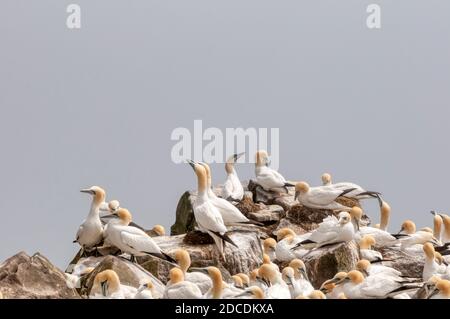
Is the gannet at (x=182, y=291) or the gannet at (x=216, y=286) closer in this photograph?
the gannet at (x=182, y=291)

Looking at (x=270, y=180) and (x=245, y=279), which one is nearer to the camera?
(x=245, y=279)

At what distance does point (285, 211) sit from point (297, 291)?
6100 millimetres

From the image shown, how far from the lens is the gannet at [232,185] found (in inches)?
1097

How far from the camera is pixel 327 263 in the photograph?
2388 centimetres

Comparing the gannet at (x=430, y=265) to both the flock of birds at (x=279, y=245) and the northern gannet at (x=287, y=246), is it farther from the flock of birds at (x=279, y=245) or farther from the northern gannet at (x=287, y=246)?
the northern gannet at (x=287, y=246)

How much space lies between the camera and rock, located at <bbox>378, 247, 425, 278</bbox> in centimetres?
2562

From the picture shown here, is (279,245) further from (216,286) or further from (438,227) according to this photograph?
(438,227)

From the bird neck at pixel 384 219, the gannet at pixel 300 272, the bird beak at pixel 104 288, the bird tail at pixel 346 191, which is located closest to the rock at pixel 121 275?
the bird beak at pixel 104 288

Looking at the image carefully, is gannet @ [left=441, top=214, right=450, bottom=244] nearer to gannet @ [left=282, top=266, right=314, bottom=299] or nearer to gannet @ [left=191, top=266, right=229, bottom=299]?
gannet @ [left=282, top=266, right=314, bottom=299]

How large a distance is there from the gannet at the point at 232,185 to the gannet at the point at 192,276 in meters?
5.58

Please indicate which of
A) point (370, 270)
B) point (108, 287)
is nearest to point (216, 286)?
point (108, 287)

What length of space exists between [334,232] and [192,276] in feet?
10.1

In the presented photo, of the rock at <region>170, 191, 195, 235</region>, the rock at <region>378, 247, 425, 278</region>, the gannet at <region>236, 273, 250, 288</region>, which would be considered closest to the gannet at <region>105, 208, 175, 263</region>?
the gannet at <region>236, 273, 250, 288</region>
